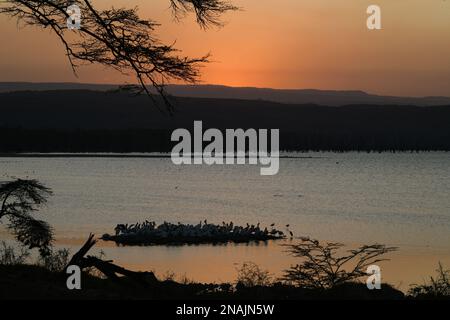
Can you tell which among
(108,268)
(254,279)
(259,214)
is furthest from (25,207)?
(259,214)

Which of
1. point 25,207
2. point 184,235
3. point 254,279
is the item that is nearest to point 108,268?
point 25,207

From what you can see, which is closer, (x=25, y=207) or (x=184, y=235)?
(x=25, y=207)

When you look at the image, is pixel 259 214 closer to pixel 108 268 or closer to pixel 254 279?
pixel 254 279

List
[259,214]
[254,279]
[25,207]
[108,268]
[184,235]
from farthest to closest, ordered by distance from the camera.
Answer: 1. [259,214]
2. [184,235]
3. [254,279]
4. [25,207]
5. [108,268]

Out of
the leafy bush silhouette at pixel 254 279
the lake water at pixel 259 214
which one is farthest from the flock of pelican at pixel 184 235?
the leafy bush silhouette at pixel 254 279

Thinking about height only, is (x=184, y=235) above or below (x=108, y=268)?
below

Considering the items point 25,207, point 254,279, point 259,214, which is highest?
point 25,207

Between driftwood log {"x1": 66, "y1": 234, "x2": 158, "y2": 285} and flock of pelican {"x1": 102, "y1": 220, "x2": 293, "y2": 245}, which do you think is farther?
flock of pelican {"x1": 102, "y1": 220, "x2": 293, "y2": 245}

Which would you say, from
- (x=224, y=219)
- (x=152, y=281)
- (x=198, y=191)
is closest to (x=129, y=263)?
(x=152, y=281)

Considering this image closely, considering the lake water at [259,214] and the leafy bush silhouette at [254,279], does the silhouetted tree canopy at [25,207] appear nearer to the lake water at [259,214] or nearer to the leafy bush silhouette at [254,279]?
the leafy bush silhouette at [254,279]

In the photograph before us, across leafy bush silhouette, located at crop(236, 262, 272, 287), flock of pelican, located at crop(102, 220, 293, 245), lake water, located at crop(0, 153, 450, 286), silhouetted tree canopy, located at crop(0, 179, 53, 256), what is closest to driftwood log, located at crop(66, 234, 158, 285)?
leafy bush silhouette, located at crop(236, 262, 272, 287)

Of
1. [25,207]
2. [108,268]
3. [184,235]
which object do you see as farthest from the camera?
[184,235]

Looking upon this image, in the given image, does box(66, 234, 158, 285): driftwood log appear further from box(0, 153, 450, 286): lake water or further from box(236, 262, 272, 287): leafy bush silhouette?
box(0, 153, 450, 286): lake water
